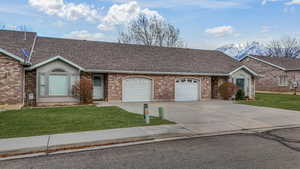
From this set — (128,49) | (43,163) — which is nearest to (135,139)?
(43,163)

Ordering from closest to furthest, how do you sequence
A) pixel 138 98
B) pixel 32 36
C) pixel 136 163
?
pixel 136 163, pixel 138 98, pixel 32 36

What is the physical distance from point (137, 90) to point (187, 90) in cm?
475

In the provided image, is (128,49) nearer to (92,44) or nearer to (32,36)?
(92,44)

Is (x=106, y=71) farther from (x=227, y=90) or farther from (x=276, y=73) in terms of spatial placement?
(x=276, y=73)

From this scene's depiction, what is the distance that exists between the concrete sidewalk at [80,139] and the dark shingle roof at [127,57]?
10.2m

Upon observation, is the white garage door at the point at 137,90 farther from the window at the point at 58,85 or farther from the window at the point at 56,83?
the window at the point at 58,85

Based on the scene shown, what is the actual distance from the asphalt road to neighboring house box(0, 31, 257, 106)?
34.4ft

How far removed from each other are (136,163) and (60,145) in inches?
97.5

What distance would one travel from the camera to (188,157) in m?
5.27

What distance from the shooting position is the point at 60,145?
6.05 m

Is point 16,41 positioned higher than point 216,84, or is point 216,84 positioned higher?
point 16,41


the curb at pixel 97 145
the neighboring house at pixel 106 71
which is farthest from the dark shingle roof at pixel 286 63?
the curb at pixel 97 145

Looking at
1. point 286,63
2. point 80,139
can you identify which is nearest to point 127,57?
point 80,139

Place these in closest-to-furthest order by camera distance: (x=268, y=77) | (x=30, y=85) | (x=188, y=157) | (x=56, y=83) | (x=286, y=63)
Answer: (x=188, y=157), (x=30, y=85), (x=56, y=83), (x=268, y=77), (x=286, y=63)
